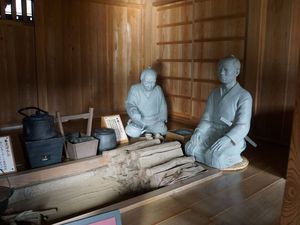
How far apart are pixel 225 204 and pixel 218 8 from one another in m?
3.23

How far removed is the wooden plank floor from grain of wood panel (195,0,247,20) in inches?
95.6

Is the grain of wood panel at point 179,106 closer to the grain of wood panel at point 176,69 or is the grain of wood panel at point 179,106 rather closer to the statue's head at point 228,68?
the grain of wood panel at point 176,69

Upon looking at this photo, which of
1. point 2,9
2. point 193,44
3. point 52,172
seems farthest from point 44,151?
point 193,44

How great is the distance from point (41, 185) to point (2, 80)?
2.36 m

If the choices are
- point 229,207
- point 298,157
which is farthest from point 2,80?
point 298,157

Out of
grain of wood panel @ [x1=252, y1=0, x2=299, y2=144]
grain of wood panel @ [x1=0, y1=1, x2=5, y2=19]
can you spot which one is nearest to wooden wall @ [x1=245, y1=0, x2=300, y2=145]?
grain of wood panel @ [x1=252, y1=0, x2=299, y2=144]

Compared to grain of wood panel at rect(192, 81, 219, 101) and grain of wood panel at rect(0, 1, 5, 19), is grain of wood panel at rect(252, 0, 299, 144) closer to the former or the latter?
grain of wood panel at rect(192, 81, 219, 101)

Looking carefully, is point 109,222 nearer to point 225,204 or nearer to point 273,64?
point 225,204

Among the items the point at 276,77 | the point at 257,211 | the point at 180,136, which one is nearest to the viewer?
the point at 257,211

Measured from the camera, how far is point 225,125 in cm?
293

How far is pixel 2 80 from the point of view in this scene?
4.28m

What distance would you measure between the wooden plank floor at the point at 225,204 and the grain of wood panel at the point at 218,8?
7.96 ft

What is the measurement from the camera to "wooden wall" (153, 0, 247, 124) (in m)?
4.14

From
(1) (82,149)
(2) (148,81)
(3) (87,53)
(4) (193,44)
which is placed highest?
(4) (193,44)
